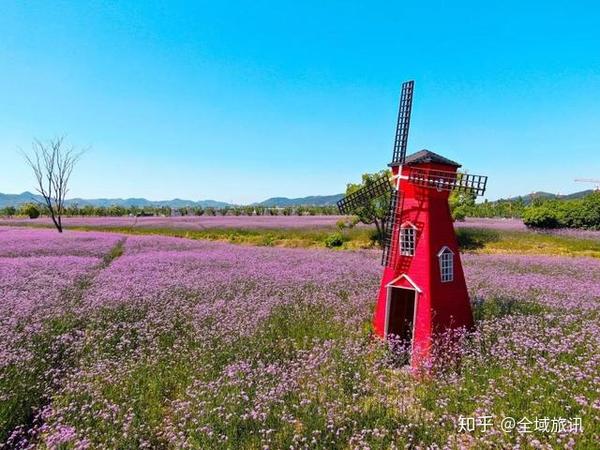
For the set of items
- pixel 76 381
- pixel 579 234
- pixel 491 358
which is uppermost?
pixel 579 234

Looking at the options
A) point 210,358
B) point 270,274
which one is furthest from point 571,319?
point 270,274

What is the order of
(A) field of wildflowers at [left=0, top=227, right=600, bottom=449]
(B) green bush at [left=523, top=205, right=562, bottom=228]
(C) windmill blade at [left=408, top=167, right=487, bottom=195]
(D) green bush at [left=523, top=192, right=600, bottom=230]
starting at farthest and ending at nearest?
(B) green bush at [left=523, top=205, right=562, bottom=228] → (D) green bush at [left=523, top=192, right=600, bottom=230] → (C) windmill blade at [left=408, top=167, right=487, bottom=195] → (A) field of wildflowers at [left=0, top=227, right=600, bottom=449]

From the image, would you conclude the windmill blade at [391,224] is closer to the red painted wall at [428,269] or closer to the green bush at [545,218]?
the red painted wall at [428,269]

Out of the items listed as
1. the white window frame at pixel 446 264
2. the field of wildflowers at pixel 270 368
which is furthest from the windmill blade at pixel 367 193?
the field of wildflowers at pixel 270 368

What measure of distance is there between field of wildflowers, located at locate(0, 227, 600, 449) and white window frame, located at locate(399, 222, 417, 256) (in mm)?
2285

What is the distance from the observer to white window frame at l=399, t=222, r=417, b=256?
8.85 m

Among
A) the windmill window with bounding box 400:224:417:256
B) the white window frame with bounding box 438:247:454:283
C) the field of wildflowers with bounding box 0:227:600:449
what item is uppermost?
the windmill window with bounding box 400:224:417:256

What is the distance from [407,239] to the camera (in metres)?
9.05

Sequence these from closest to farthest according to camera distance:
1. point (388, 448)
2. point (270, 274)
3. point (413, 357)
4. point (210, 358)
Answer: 1. point (388, 448)
2. point (210, 358)
3. point (413, 357)
4. point (270, 274)

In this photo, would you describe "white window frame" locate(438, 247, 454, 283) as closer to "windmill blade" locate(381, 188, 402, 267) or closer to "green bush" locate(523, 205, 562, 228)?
"windmill blade" locate(381, 188, 402, 267)

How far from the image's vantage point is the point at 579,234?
106 ft

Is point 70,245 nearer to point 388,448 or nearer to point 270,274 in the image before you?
point 270,274

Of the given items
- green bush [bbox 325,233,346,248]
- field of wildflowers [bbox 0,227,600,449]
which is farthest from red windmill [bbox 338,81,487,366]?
green bush [bbox 325,233,346,248]

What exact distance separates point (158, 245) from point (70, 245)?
4979 millimetres
